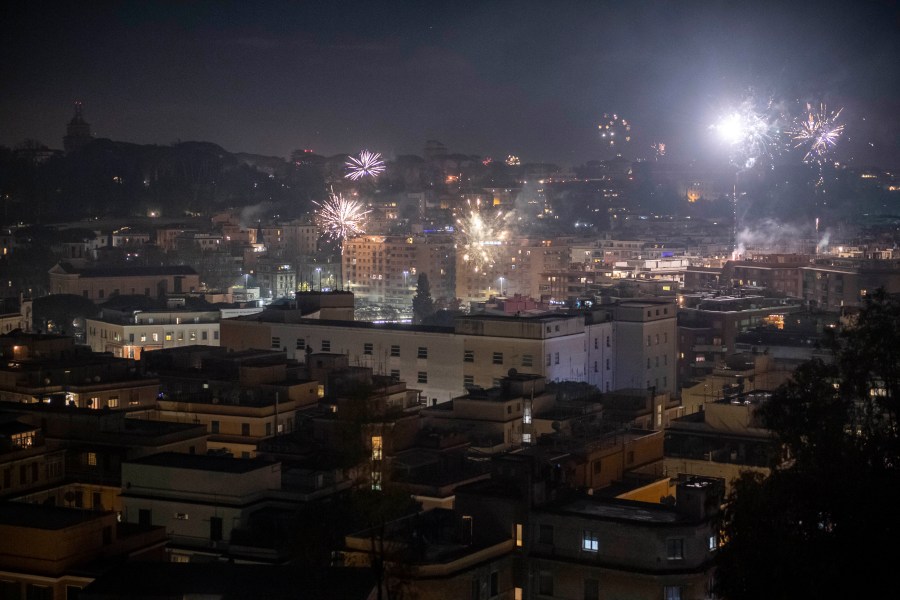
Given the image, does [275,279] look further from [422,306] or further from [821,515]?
[821,515]

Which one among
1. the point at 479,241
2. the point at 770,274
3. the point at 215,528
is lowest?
the point at 215,528

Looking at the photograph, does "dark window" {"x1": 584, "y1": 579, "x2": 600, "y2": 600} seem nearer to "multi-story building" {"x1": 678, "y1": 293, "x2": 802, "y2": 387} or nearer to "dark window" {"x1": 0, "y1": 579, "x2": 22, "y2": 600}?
"dark window" {"x1": 0, "y1": 579, "x2": 22, "y2": 600}

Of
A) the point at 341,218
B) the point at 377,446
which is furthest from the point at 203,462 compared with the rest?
the point at 341,218

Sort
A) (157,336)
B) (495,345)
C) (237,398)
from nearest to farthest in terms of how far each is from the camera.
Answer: (237,398)
(495,345)
(157,336)

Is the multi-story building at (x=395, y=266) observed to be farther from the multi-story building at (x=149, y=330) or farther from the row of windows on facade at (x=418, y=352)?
the row of windows on facade at (x=418, y=352)

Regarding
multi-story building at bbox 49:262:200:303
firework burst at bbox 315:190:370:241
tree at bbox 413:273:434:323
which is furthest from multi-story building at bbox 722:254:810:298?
multi-story building at bbox 49:262:200:303

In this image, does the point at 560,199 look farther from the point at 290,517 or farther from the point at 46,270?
the point at 290,517
